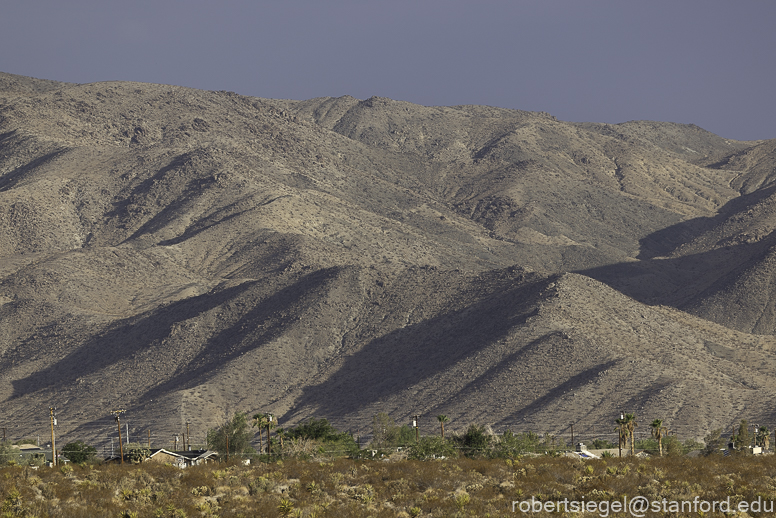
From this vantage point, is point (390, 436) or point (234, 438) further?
point (390, 436)

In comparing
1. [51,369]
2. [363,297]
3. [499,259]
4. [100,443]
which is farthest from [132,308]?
[499,259]

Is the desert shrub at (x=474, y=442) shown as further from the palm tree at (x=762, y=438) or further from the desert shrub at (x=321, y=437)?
the palm tree at (x=762, y=438)

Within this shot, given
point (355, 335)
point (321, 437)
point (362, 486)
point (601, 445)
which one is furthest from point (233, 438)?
point (355, 335)

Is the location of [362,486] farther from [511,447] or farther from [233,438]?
[233,438]

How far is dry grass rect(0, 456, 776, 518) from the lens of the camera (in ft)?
120

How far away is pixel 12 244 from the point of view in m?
191

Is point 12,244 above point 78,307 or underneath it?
above

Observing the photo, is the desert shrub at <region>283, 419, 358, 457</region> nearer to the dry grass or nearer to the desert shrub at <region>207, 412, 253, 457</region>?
the desert shrub at <region>207, 412, 253, 457</region>

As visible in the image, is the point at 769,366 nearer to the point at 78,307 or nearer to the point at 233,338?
the point at 233,338

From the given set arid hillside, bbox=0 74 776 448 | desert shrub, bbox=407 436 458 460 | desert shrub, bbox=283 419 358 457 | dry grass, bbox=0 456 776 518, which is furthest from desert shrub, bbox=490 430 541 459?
arid hillside, bbox=0 74 776 448

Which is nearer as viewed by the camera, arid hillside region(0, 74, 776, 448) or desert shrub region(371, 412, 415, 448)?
desert shrub region(371, 412, 415, 448)

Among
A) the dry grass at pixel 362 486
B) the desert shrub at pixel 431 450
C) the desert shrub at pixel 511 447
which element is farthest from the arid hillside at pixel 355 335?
the dry grass at pixel 362 486

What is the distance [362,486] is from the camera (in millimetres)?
40250

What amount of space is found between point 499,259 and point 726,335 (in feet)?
205
